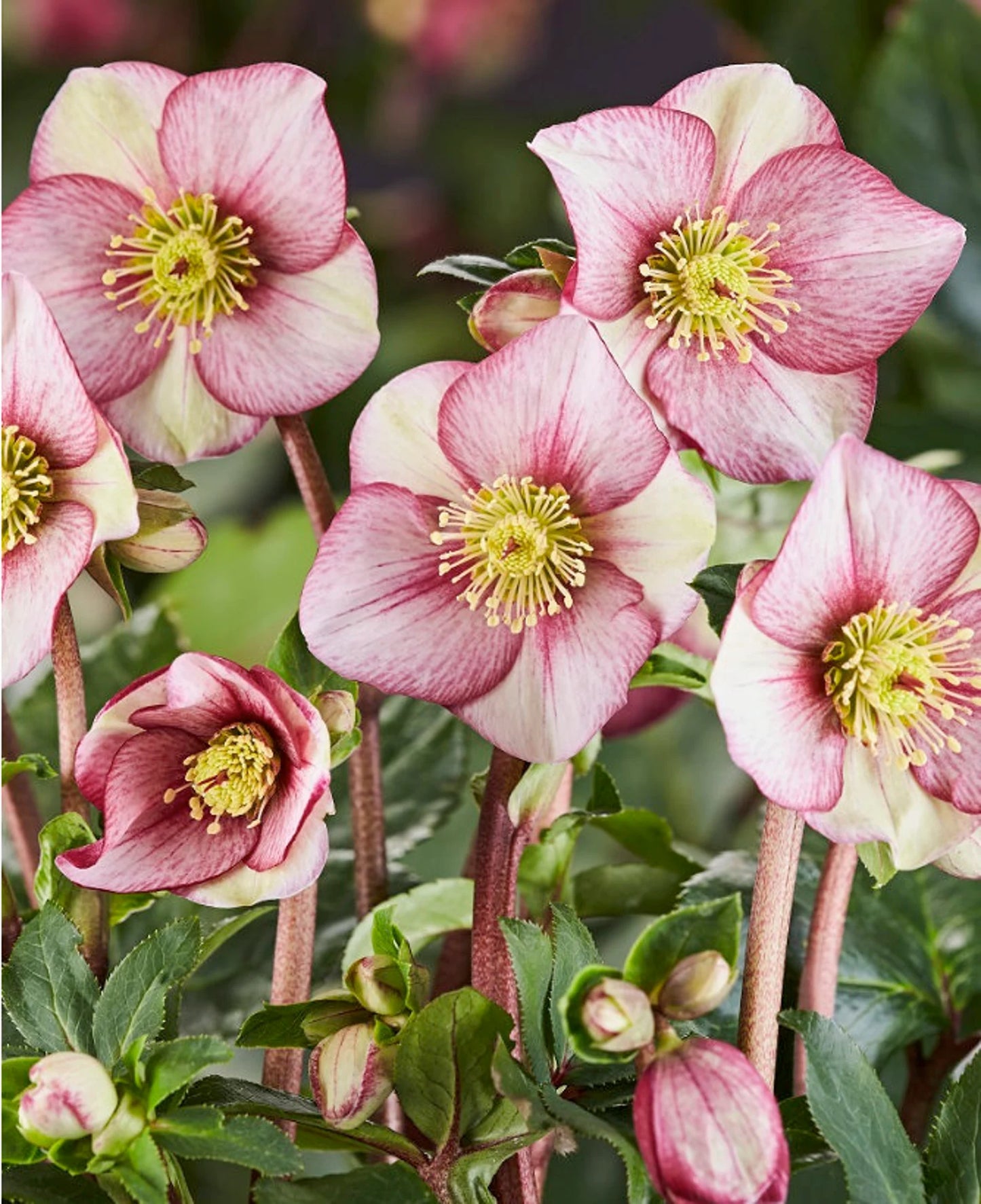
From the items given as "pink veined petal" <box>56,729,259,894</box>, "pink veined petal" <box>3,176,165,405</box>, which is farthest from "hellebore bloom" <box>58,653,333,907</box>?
"pink veined petal" <box>3,176,165,405</box>

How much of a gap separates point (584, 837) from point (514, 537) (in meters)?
0.41

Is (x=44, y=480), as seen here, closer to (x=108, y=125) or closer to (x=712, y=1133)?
(x=108, y=125)

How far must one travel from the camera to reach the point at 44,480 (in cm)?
39

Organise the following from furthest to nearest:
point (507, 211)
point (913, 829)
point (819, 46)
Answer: point (507, 211) < point (819, 46) < point (913, 829)

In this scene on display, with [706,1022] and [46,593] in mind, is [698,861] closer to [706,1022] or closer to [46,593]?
[706,1022]

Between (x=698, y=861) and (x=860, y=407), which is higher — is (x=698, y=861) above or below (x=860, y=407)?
below

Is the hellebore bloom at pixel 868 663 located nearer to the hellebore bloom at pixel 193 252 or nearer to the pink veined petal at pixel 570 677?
the pink veined petal at pixel 570 677

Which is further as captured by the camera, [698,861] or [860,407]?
[698,861]

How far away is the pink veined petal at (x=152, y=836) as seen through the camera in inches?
15.4

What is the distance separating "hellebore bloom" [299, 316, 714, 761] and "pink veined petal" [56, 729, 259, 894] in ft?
0.18

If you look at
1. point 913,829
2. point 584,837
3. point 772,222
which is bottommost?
point 584,837

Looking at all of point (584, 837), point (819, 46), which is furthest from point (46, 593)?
point (819, 46)

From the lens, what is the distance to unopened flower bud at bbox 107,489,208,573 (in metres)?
0.41

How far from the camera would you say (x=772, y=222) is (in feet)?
1.34
